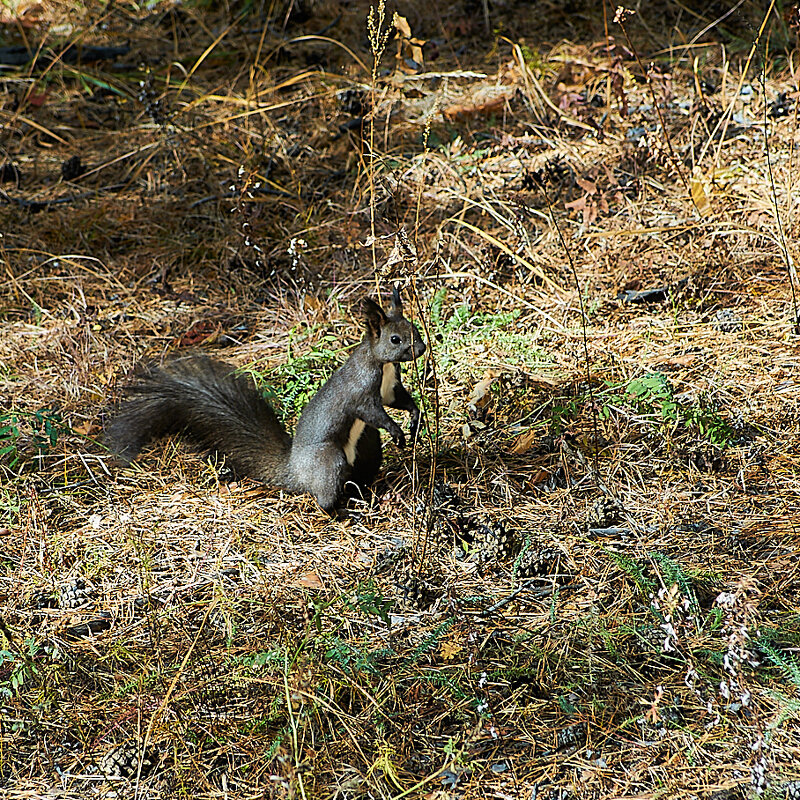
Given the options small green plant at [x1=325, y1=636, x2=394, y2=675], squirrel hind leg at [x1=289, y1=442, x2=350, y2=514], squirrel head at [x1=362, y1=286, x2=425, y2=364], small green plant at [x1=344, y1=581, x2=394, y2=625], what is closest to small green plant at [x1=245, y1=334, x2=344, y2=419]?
squirrel hind leg at [x1=289, y1=442, x2=350, y2=514]

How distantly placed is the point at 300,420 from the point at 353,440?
198 mm

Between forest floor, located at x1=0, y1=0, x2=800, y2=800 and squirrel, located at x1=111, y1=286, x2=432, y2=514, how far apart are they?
107 mm

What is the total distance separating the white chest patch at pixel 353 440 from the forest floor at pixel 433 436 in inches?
6.1

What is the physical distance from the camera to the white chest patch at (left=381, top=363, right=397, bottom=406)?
280 centimetres

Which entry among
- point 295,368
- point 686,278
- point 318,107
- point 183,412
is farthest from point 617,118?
point 183,412

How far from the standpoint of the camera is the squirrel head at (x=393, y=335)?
2.63 metres

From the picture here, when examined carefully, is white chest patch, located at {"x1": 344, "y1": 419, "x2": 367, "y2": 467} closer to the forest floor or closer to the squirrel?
the squirrel

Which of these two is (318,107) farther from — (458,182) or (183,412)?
(183,412)

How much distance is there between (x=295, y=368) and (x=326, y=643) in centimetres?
140

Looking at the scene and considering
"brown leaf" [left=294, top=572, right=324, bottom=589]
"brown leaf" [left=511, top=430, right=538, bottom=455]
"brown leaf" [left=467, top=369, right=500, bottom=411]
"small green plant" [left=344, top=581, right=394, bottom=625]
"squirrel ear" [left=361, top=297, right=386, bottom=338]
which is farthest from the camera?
"brown leaf" [left=467, top=369, right=500, bottom=411]

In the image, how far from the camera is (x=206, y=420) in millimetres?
2811

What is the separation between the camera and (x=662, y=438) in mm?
2824

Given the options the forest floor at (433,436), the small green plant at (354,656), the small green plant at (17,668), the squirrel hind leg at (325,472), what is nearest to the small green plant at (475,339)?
the forest floor at (433,436)

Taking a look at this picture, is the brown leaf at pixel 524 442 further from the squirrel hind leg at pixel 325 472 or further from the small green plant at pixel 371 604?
the small green plant at pixel 371 604
